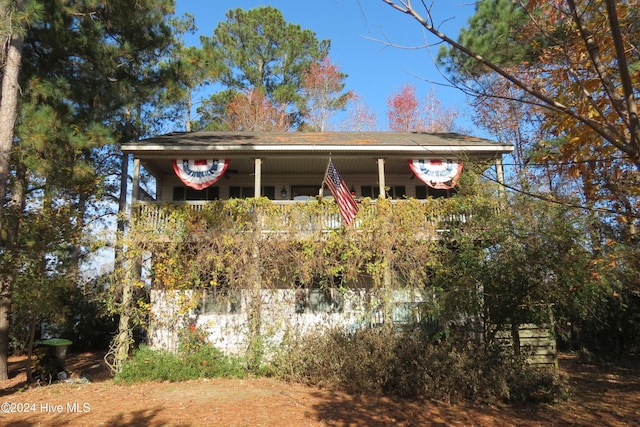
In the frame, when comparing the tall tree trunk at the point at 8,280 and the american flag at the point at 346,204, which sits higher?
the american flag at the point at 346,204

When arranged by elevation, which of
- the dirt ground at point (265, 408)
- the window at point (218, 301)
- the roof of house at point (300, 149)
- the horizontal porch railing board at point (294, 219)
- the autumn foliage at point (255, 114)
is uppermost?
the autumn foliage at point (255, 114)

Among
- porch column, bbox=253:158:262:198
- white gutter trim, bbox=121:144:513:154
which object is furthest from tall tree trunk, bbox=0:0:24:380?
porch column, bbox=253:158:262:198

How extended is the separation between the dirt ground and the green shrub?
10.9 inches

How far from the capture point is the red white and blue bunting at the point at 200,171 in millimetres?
13422

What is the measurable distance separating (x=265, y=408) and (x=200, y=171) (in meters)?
7.91

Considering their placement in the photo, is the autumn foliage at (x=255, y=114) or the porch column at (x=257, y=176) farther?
the autumn foliage at (x=255, y=114)

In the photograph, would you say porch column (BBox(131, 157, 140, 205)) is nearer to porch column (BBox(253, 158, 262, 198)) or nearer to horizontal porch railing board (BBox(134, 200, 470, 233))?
horizontal porch railing board (BBox(134, 200, 470, 233))

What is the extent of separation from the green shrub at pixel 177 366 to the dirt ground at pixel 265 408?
28cm

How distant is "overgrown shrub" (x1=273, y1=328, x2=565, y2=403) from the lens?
26.8ft

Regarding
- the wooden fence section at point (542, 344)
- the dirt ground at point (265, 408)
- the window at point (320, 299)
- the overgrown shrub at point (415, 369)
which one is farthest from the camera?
the window at point (320, 299)

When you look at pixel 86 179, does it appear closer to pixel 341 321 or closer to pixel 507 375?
pixel 341 321

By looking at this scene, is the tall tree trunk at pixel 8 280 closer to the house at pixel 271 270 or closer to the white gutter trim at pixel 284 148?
the house at pixel 271 270

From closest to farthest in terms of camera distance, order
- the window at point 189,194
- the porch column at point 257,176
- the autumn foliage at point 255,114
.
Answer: the porch column at point 257,176 → the window at point 189,194 → the autumn foliage at point 255,114

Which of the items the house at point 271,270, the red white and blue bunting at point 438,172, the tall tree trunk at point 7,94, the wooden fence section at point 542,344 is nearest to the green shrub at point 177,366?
the house at point 271,270
